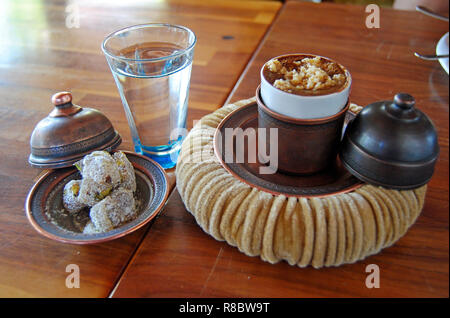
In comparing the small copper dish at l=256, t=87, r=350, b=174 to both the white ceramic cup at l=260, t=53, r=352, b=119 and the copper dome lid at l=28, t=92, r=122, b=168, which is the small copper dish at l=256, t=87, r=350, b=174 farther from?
the copper dome lid at l=28, t=92, r=122, b=168

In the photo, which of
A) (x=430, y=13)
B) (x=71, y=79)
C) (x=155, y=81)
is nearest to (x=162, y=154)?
(x=155, y=81)

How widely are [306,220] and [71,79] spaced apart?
0.60m

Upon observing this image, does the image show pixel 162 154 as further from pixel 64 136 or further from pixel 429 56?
pixel 429 56

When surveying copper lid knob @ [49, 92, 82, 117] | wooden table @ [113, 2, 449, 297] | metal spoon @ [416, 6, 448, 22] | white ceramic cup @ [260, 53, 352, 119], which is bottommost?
wooden table @ [113, 2, 449, 297]

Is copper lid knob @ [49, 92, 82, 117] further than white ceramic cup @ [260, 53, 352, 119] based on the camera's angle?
Yes

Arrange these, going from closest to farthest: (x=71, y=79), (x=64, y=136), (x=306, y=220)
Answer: (x=306, y=220) → (x=64, y=136) → (x=71, y=79)

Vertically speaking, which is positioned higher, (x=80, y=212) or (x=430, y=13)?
(x=430, y=13)

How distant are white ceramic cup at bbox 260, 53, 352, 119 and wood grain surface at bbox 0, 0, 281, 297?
0.23 meters

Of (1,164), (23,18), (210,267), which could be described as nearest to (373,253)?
(210,267)

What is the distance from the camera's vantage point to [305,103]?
408 millimetres

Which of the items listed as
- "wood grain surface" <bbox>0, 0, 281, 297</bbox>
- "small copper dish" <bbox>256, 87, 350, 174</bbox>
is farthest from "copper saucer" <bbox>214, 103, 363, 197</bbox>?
"wood grain surface" <bbox>0, 0, 281, 297</bbox>

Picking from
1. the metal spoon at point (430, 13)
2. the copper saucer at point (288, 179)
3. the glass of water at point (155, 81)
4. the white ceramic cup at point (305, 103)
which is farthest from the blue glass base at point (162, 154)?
the metal spoon at point (430, 13)

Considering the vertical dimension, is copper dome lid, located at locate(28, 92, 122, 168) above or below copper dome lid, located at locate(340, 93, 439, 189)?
below

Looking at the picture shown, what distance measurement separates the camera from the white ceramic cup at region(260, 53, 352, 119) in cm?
41
